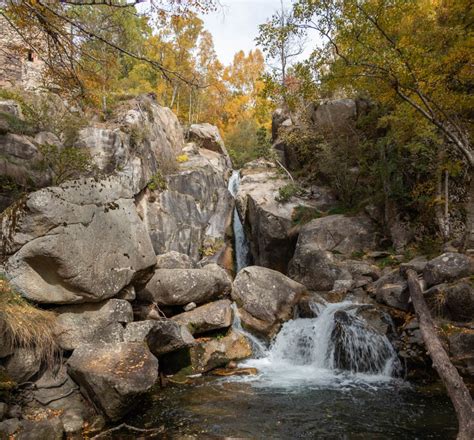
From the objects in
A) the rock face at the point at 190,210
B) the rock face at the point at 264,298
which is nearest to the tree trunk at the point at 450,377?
the rock face at the point at 264,298

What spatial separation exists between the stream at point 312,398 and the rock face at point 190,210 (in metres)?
8.11

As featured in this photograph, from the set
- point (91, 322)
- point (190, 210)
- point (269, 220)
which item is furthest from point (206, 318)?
point (190, 210)

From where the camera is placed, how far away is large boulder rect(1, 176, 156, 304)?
21.6 ft

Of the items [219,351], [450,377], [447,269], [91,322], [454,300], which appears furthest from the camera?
[447,269]

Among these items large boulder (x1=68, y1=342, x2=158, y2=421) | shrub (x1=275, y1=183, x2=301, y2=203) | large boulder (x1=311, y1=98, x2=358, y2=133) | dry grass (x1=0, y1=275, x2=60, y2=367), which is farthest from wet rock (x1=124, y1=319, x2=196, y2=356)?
large boulder (x1=311, y1=98, x2=358, y2=133)

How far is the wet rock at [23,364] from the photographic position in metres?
5.55

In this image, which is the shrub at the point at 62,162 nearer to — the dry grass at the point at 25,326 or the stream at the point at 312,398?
the dry grass at the point at 25,326

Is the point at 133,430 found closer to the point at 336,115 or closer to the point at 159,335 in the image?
the point at 159,335

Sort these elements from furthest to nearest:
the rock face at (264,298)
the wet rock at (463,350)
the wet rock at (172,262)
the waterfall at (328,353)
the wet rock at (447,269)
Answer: the wet rock at (172,262), the rock face at (264,298), the wet rock at (447,269), the waterfall at (328,353), the wet rock at (463,350)

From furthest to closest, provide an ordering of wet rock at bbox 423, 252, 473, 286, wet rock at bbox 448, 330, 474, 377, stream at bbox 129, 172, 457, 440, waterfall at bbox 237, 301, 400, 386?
wet rock at bbox 423, 252, 473, 286
waterfall at bbox 237, 301, 400, 386
wet rock at bbox 448, 330, 474, 377
stream at bbox 129, 172, 457, 440

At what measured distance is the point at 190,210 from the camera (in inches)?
746

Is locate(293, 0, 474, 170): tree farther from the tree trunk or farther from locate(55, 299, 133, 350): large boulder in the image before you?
locate(55, 299, 133, 350): large boulder

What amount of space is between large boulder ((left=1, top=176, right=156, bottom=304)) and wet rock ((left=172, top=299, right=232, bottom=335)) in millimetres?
1815

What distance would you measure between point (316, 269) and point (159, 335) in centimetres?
861
